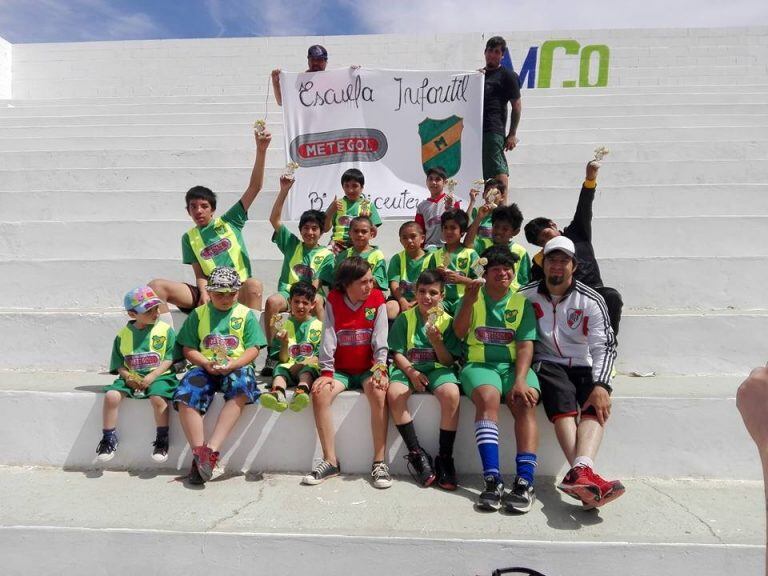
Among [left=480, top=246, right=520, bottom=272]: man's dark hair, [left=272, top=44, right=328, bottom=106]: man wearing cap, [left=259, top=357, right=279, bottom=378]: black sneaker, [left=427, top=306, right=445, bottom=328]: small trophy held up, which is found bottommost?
[left=259, top=357, right=279, bottom=378]: black sneaker

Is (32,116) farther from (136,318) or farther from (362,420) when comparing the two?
(362,420)

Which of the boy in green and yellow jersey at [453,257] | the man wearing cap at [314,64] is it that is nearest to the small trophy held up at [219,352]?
the boy in green and yellow jersey at [453,257]

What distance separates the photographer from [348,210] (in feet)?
14.8

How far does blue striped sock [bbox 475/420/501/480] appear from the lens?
273 centimetres

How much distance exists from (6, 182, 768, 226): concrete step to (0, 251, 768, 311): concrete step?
3.02 feet

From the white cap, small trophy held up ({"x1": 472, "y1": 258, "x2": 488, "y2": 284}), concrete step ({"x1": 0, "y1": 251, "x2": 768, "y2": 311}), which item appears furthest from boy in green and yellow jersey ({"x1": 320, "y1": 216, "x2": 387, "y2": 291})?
the white cap

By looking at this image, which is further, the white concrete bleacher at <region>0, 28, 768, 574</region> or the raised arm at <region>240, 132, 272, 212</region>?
the raised arm at <region>240, 132, 272, 212</region>

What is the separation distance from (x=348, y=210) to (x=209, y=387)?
1.91m

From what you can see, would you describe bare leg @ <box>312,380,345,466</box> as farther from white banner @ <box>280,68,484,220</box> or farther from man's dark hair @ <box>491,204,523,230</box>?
white banner @ <box>280,68,484,220</box>

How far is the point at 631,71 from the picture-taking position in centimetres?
1084

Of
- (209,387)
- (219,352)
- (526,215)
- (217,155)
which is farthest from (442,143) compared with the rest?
(209,387)

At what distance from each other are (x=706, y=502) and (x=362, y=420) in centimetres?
167

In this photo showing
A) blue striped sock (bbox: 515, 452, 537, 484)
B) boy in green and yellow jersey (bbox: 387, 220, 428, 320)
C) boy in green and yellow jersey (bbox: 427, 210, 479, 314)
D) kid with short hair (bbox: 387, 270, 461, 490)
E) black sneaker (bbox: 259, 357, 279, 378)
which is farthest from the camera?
boy in green and yellow jersey (bbox: 387, 220, 428, 320)

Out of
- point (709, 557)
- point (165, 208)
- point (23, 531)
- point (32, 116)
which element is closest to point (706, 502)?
point (709, 557)
